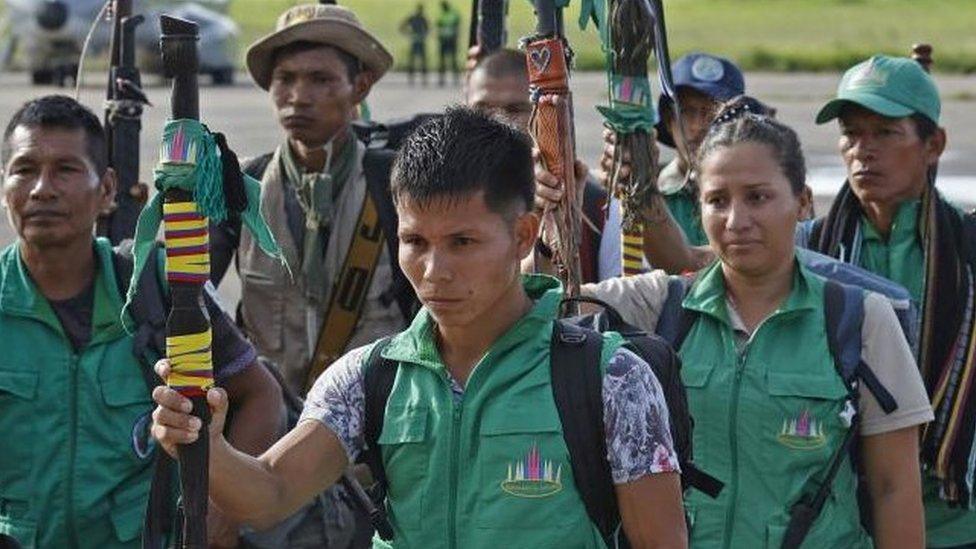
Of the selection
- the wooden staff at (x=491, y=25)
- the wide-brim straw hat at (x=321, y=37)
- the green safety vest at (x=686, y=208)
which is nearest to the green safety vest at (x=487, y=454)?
the wooden staff at (x=491, y=25)

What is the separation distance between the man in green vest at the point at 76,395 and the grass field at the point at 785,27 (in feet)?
114

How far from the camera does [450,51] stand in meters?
44.5

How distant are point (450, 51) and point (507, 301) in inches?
1605

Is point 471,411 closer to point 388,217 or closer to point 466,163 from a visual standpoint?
point 466,163

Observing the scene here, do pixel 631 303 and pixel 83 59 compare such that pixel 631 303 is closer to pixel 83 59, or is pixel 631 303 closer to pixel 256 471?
pixel 256 471

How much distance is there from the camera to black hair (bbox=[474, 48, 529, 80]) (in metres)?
6.95

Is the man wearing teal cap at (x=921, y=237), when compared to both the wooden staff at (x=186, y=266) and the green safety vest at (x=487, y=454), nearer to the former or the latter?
the green safety vest at (x=487, y=454)

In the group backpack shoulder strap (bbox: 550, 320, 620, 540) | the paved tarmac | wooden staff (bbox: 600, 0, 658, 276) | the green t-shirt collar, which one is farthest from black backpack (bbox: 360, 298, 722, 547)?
the paved tarmac

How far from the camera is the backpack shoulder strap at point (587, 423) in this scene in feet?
12.6

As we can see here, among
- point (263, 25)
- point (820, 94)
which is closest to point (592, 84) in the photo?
point (820, 94)

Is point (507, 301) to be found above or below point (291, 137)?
below

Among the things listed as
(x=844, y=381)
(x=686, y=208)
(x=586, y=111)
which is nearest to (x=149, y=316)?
(x=844, y=381)

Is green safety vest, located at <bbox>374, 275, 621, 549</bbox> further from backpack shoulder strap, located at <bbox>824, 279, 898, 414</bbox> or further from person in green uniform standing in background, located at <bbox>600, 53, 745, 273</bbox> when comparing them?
person in green uniform standing in background, located at <bbox>600, 53, 745, 273</bbox>

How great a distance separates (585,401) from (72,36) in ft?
112
